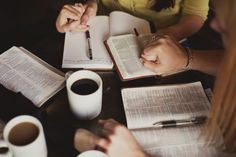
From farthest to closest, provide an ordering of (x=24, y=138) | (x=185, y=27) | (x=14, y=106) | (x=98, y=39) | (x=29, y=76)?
(x=185, y=27)
(x=98, y=39)
(x=29, y=76)
(x=14, y=106)
(x=24, y=138)

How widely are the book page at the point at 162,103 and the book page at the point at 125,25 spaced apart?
0.25 m

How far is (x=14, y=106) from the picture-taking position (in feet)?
2.78

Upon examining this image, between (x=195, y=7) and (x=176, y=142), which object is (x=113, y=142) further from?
(x=195, y=7)

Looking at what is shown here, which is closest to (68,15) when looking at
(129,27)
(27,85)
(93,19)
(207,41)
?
(93,19)

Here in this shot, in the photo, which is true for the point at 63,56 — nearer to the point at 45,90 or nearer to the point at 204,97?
the point at 45,90

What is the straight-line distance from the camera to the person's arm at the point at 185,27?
120 centimetres

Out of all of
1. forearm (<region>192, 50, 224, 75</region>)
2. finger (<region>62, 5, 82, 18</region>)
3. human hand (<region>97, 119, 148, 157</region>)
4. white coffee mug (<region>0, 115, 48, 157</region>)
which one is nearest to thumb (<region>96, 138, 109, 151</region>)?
human hand (<region>97, 119, 148, 157</region>)

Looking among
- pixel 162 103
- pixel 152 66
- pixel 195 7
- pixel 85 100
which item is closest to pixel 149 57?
pixel 152 66

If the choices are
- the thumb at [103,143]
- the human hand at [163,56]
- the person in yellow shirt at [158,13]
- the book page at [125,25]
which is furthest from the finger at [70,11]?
the thumb at [103,143]

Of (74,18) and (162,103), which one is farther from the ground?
(74,18)

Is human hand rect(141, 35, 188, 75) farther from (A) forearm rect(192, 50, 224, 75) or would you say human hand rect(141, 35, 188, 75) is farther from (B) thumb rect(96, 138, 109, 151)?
(B) thumb rect(96, 138, 109, 151)

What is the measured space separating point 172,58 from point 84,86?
A: 1.00ft

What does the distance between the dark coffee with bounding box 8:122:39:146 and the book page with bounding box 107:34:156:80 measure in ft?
1.06

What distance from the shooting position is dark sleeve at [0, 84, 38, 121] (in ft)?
2.76
